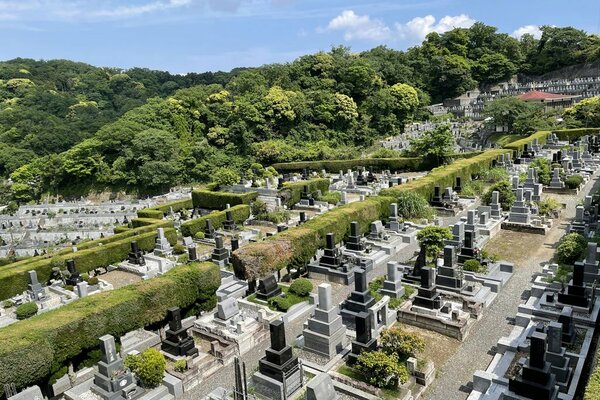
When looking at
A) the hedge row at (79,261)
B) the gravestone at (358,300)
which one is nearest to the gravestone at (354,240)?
the gravestone at (358,300)

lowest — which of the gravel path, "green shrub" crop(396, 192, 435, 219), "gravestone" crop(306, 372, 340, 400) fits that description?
the gravel path

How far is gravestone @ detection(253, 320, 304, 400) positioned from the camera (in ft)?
38.7

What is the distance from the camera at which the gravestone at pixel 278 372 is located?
11.8 m

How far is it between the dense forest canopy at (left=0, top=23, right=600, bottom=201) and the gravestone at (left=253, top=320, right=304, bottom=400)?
4453 cm

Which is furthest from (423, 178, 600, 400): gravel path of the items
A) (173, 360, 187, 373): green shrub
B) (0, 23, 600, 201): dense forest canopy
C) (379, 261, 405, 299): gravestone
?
(0, 23, 600, 201): dense forest canopy

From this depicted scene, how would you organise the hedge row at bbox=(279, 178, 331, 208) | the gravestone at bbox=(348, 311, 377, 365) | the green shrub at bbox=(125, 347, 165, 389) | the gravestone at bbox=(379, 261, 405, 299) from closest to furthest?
the green shrub at bbox=(125, 347, 165, 389), the gravestone at bbox=(348, 311, 377, 365), the gravestone at bbox=(379, 261, 405, 299), the hedge row at bbox=(279, 178, 331, 208)

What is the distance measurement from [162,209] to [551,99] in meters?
57.2

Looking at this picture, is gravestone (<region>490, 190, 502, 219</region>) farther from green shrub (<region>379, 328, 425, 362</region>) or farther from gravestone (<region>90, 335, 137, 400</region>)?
gravestone (<region>90, 335, 137, 400</region>)

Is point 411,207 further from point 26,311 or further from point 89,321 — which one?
point 26,311

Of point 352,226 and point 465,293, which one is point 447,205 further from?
point 465,293

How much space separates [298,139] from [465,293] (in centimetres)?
4716

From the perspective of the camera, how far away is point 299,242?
66.9 feet

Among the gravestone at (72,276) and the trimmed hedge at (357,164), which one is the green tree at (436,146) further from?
the gravestone at (72,276)

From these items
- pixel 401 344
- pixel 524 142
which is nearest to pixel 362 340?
pixel 401 344
